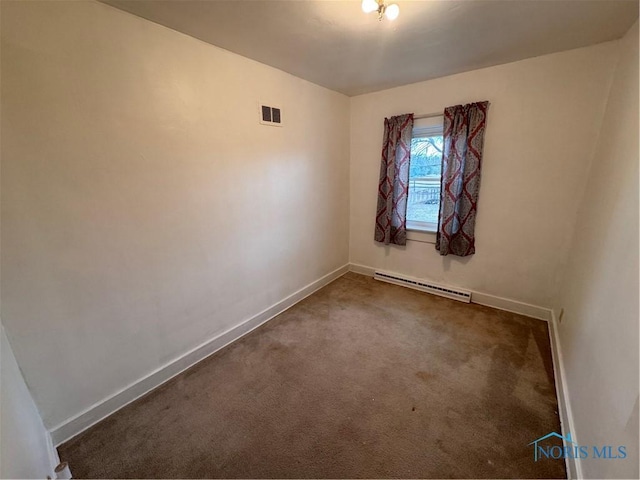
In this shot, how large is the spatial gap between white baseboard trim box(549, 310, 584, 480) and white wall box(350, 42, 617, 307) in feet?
1.81

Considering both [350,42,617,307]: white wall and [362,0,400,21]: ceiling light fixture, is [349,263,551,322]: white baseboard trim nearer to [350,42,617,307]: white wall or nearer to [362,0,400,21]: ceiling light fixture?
[350,42,617,307]: white wall

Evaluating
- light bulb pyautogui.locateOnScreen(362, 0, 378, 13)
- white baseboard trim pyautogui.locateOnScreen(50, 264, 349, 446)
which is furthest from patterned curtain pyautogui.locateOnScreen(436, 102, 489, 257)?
white baseboard trim pyautogui.locateOnScreen(50, 264, 349, 446)

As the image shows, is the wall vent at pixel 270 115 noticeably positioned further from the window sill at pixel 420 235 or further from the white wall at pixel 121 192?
the window sill at pixel 420 235

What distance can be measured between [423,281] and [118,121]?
3.06 meters

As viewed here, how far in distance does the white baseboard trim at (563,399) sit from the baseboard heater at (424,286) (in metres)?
0.76

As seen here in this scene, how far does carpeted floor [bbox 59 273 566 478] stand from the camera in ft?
4.24

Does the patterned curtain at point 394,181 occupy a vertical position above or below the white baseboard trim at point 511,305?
above

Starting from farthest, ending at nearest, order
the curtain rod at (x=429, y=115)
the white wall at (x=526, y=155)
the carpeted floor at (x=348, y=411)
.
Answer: the curtain rod at (x=429, y=115) < the white wall at (x=526, y=155) < the carpeted floor at (x=348, y=411)

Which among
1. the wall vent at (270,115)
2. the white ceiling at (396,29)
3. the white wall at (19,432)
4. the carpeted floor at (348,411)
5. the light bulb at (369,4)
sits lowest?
the carpeted floor at (348,411)

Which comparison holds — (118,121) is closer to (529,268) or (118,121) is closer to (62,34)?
(62,34)

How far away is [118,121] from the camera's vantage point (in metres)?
1.46

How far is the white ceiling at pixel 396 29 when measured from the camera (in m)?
1.43

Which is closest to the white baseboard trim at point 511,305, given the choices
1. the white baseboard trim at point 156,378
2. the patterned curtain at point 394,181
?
the patterned curtain at point 394,181

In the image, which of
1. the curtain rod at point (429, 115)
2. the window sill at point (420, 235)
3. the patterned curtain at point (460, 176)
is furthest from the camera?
the window sill at point (420, 235)
